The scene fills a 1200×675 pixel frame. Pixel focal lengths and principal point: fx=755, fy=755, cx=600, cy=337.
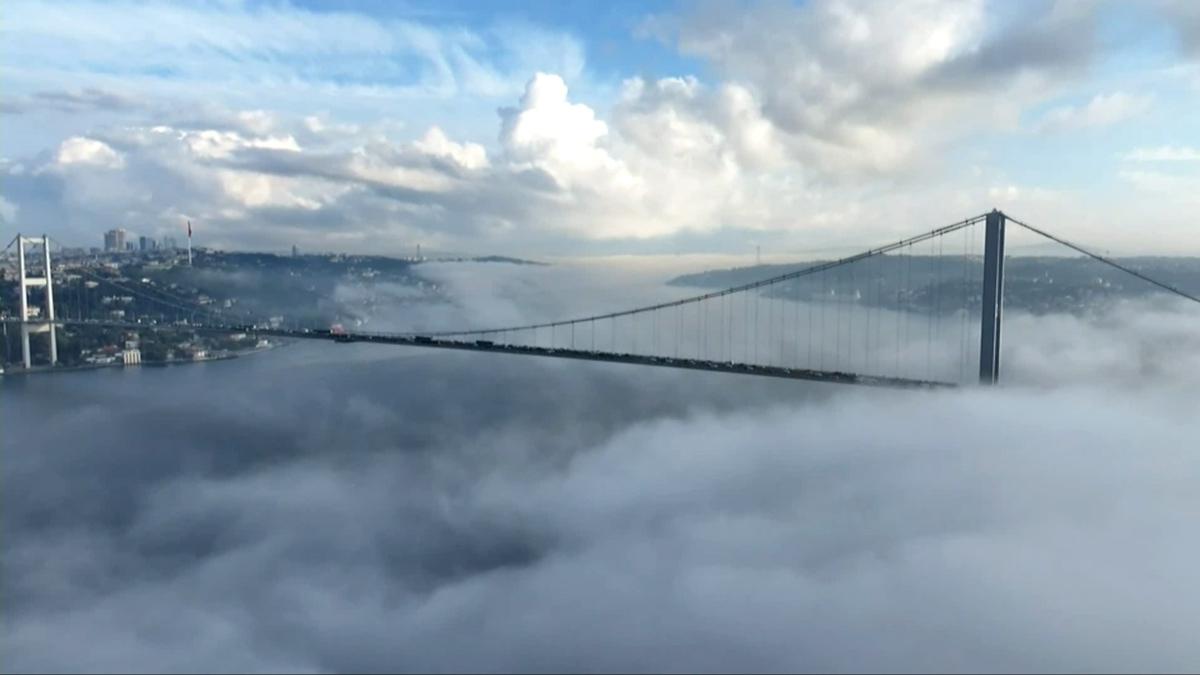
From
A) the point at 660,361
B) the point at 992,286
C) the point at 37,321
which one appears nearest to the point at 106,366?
the point at 37,321

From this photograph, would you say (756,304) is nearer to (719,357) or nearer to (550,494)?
(719,357)

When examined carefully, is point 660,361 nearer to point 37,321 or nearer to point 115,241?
point 37,321

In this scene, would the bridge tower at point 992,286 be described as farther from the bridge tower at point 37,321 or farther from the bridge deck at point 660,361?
the bridge tower at point 37,321

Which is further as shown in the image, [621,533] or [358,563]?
[621,533]

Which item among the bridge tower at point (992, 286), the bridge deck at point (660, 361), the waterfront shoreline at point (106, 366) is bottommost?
the waterfront shoreline at point (106, 366)

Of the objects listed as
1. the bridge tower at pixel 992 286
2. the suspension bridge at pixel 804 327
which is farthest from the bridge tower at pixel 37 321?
the bridge tower at pixel 992 286

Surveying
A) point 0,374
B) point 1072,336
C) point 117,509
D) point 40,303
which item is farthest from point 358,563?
point 40,303

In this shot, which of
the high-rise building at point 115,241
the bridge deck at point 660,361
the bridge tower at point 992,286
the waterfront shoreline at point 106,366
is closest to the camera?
the bridge tower at point 992,286
